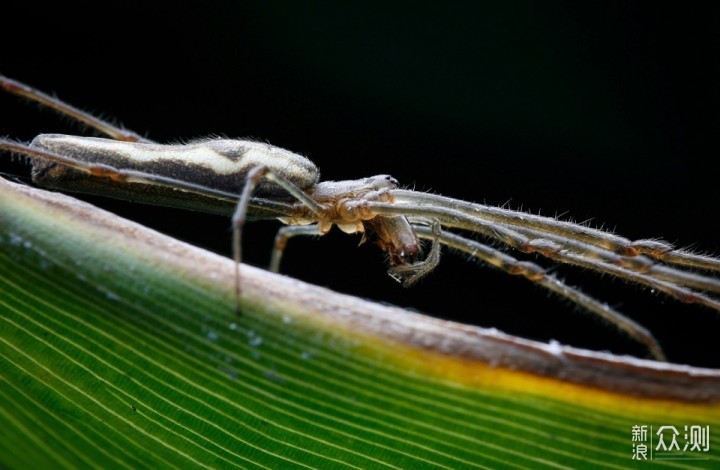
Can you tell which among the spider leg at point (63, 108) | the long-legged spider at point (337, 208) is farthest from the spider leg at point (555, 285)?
the spider leg at point (63, 108)

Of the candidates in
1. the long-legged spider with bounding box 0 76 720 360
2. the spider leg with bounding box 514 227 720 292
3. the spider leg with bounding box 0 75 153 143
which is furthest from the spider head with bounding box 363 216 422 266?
the spider leg with bounding box 0 75 153 143

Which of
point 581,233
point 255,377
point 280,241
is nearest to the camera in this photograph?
point 255,377

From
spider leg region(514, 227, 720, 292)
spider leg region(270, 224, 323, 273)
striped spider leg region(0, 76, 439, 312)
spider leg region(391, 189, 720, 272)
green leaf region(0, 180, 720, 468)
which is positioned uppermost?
spider leg region(391, 189, 720, 272)

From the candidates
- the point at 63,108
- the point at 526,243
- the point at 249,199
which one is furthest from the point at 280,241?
the point at 63,108

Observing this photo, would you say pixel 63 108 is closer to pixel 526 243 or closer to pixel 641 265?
A: pixel 526 243

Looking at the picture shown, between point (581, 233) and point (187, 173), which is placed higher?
point (581, 233)

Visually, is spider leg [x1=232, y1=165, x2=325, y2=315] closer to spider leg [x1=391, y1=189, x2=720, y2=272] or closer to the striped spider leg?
the striped spider leg

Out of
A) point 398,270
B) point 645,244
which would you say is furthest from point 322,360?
point 645,244

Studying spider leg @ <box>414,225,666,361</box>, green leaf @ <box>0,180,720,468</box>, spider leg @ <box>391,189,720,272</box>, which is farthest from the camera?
spider leg @ <box>391,189,720,272</box>
